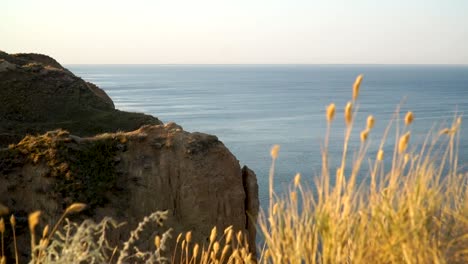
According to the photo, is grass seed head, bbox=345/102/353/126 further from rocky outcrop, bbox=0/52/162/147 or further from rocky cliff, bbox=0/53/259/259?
rocky outcrop, bbox=0/52/162/147

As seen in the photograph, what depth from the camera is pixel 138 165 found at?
18.9 m

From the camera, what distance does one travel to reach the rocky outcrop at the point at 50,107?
95.0 feet

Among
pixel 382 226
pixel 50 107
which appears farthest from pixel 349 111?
pixel 50 107

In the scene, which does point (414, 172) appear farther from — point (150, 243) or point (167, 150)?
point (167, 150)

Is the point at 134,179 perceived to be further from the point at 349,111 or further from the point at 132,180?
the point at 349,111

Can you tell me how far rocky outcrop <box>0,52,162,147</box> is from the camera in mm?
28953

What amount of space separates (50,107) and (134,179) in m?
15.3

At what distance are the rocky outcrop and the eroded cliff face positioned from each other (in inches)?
341

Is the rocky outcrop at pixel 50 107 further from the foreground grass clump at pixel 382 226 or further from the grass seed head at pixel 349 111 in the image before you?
the grass seed head at pixel 349 111

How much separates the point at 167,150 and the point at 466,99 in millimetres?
104795

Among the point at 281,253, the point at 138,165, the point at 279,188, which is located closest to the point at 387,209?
the point at 281,253

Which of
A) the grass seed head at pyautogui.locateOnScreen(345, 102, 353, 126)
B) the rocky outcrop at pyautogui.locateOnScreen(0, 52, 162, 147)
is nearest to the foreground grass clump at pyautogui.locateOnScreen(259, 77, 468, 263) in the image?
the grass seed head at pyautogui.locateOnScreen(345, 102, 353, 126)

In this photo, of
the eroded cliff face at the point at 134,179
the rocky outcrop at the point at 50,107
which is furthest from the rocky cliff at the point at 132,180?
the rocky outcrop at the point at 50,107

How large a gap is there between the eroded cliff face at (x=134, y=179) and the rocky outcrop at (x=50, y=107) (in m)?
8.65
